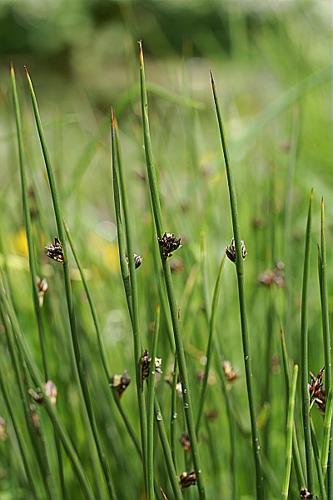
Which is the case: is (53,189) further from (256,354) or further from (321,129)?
(321,129)

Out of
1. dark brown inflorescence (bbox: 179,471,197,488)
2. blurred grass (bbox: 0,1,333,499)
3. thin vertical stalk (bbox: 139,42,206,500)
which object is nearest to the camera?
thin vertical stalk (bbox: 139,42,206,500)

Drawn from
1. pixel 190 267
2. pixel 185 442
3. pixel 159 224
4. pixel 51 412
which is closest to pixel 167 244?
pixel 159 224

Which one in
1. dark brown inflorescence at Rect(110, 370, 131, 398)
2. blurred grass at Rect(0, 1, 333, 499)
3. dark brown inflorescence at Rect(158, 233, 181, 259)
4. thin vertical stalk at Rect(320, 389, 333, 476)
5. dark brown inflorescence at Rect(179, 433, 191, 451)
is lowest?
thin vertical stalk at Rect(320, 389, 333, 476)

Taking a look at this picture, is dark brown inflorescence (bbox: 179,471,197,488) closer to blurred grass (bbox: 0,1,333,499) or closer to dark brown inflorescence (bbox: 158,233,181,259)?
blurred grass (bbox: 0,1,333,499)

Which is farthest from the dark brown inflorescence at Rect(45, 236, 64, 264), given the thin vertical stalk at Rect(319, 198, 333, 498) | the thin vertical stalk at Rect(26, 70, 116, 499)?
the thin vertical stalk at Rect(319, 198, 333, 498)

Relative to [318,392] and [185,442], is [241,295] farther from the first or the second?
[185,442]

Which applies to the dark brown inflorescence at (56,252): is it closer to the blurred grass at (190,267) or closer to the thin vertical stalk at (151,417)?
the thin vertical stalk at (151,417)

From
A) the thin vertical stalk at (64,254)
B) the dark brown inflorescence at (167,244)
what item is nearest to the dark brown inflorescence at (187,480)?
the thin vertical stalk at (64,254)

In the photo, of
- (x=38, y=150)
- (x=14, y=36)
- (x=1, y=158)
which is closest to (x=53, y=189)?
(x=38, y=150)
